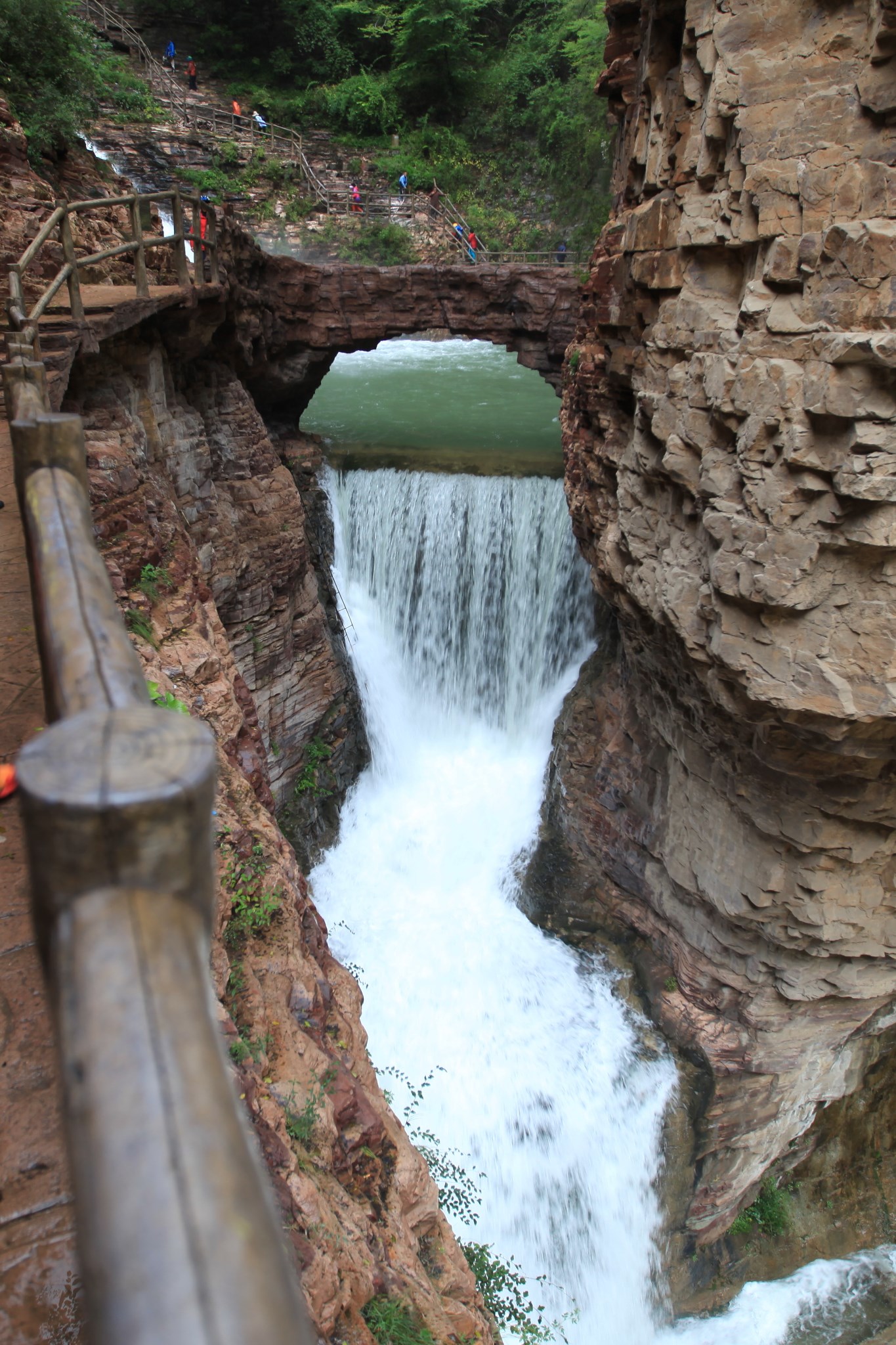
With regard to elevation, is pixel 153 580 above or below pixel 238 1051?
above

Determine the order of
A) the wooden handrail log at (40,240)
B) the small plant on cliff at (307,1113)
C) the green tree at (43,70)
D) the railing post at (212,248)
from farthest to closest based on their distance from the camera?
the green tree at (43,70)
the railing post at (212,248)
the wooden handrail log at (40,240)
the small plant on cliff at (307,1113)

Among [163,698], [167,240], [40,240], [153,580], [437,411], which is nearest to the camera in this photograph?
[163,698]

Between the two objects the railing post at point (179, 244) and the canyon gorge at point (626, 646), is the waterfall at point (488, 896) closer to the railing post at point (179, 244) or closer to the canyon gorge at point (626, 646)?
the canyon gorge at point (626, 646)

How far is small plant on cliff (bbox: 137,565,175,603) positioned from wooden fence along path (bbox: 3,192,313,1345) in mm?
4416

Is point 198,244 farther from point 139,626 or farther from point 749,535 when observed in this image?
point 749,535

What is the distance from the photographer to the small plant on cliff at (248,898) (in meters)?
4.08

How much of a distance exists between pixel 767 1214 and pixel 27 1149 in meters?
10.7

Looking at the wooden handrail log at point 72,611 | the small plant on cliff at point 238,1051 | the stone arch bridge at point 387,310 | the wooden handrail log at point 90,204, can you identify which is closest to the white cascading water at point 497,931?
the stone arch bridge at point 387,310

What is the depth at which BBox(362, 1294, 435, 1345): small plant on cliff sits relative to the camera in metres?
3.17

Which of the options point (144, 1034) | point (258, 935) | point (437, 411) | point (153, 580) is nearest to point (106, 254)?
point (153, 580)

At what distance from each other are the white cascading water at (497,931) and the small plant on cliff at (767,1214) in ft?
1.82

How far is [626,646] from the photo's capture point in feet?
31.0

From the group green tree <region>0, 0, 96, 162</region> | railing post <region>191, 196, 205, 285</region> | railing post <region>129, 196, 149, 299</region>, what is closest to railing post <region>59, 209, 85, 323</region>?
railing post <region>129, 196, 149, 299</region>

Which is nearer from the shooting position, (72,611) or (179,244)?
(72,611)
